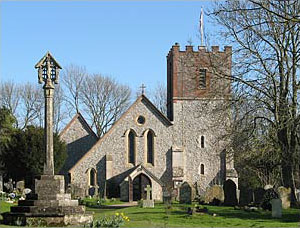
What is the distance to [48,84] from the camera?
21.0 metres

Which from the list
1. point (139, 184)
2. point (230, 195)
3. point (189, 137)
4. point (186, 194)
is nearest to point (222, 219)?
point (230, 195)

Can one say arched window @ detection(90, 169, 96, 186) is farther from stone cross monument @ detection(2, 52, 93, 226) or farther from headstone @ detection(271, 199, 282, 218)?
stone cross monument @ detection(2, 52, 93, 226)

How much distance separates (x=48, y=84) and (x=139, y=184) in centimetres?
2682

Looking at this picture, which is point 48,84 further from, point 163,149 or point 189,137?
point 189,137

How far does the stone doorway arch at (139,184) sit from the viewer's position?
4650cm

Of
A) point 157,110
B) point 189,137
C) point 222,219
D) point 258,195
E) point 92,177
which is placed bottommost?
point 222,219

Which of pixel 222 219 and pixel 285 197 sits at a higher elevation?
pixel 285 197

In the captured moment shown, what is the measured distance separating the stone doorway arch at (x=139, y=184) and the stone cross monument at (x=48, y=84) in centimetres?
2597

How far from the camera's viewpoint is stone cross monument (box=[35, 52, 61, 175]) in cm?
2066

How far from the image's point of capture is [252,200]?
32.8 meters

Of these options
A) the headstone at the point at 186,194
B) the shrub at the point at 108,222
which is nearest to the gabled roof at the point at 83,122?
the headstone at the point at 186,194

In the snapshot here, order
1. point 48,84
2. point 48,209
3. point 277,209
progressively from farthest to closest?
point 277,209, point 48,84, point 48,209

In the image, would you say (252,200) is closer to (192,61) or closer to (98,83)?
(192,61)

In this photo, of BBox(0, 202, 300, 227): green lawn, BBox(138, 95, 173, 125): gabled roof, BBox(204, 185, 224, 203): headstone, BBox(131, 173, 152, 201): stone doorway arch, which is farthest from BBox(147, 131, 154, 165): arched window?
BBox(0, 202, 300, 227): green lawn
